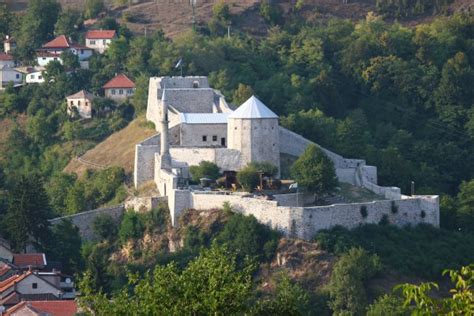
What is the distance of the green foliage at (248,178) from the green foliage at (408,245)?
342 cm

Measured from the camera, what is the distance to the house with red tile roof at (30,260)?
57156mm

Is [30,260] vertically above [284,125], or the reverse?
[284,125]

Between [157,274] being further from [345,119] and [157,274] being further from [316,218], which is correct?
[345,119]

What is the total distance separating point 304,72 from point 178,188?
770 inches

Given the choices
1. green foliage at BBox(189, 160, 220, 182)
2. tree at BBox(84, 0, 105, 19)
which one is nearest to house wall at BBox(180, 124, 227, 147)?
green foliage at BBox(189, 160, 220, 182)

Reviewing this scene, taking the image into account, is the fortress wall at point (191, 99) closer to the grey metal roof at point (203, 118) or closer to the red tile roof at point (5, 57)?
the grey metal roof at point (203, 118)

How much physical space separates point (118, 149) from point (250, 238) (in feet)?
46.3

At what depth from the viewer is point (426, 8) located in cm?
9362

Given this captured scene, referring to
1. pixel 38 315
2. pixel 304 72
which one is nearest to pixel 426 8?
pixel 304 72

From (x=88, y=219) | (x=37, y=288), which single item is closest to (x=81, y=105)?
(x=88, y=219)

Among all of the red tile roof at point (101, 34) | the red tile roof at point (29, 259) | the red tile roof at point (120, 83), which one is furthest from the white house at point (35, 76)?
the red tile roof at point (29, 259)

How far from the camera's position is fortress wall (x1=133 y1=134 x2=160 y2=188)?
6241 cm

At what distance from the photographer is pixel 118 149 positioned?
68.3 m

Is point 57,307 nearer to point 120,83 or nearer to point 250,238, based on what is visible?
point 250,238
